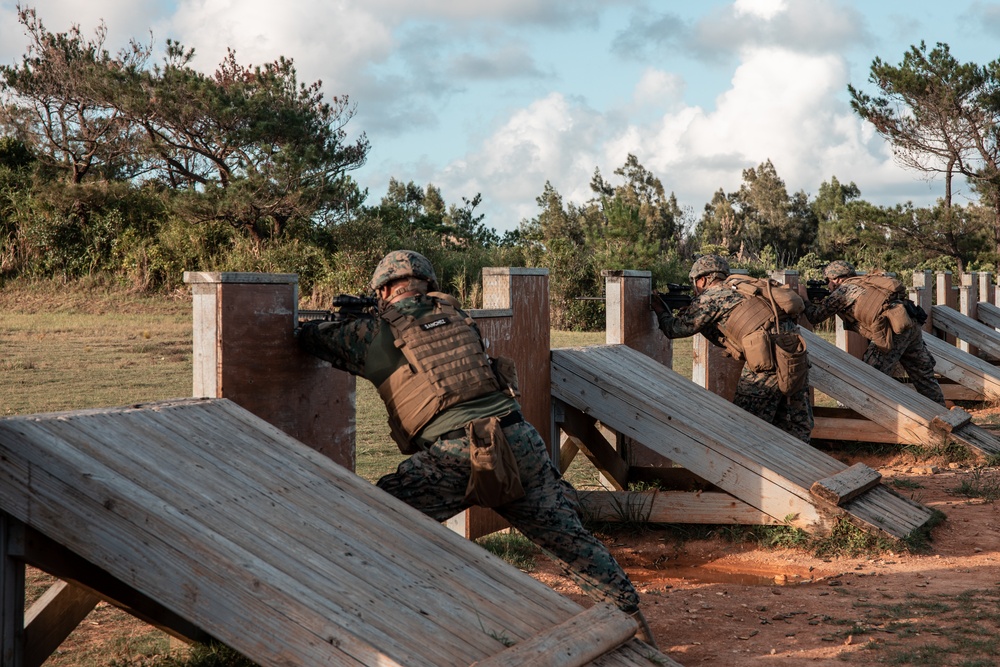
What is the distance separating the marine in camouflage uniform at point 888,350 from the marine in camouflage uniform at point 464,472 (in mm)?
6079

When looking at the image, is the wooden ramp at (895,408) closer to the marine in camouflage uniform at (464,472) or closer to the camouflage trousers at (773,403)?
the camouflage trousers at (773,403)

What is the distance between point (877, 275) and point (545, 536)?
6816mm

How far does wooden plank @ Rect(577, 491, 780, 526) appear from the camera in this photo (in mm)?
5699

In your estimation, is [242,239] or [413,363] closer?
[413,363]

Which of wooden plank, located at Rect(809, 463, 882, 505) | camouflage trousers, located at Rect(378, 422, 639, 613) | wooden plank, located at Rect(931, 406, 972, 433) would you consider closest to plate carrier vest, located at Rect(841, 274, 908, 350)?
wooden plank, located at Rect(931, 406, 972, 433)

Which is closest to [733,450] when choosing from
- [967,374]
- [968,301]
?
[967,374]

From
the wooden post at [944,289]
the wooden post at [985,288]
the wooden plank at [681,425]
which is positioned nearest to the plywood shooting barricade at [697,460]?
the wooden plank at [681,425]

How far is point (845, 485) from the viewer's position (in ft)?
18.2

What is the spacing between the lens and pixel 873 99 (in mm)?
29578

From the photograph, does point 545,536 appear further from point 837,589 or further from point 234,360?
point 837,589

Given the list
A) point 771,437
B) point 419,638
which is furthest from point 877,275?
point 419,638

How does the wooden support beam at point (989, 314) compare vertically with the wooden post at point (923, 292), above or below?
below

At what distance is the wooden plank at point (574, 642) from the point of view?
2766 millimetres

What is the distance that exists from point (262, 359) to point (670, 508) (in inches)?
111
